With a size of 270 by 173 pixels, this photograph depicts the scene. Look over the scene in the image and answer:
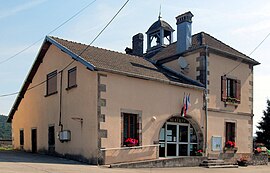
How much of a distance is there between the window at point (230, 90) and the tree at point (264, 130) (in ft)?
45.4

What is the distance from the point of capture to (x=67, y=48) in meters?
17.5

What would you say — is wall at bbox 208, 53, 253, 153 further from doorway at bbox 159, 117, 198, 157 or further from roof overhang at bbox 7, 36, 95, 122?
roof overhang at bbox 7, 36, 95, 122

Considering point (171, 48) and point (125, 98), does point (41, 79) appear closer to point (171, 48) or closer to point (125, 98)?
point (125, 98)

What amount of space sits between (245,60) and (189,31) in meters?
3.72

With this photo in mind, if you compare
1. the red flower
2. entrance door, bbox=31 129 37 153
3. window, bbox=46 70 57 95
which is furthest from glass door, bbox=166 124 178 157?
entrance door, bbox=31 129 37 153

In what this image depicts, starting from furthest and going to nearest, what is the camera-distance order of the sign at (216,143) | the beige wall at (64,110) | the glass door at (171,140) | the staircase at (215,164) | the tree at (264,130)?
the tree at (264,130) < the sign at (216,143) < the glass door at (171,140) < the staircase at (215,164) < the beige wall at (64,110)

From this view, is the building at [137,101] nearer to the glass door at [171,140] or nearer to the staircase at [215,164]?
the glass door at [171,140]

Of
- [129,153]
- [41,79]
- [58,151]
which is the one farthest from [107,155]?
[41,79]

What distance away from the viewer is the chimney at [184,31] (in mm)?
21108

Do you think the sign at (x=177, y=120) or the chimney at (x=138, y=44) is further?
the chimney at (x=138, y=44)

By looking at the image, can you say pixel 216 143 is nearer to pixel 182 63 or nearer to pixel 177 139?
pixel 177 139

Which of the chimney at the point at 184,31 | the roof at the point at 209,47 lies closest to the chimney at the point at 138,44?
the roof at the point at 209,47

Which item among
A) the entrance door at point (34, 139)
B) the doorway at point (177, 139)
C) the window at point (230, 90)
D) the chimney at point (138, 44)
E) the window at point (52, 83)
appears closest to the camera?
the doorway at point (177, 139)

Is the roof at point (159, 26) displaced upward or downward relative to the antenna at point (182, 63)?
upward
